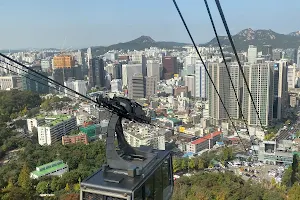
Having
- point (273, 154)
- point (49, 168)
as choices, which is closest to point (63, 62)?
point (49, 168)

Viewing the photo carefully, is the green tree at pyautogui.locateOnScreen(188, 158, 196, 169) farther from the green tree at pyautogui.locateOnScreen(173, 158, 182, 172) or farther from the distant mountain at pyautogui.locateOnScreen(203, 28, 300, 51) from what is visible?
the distant mountain at pyautogui.locateOnScreen(203, 28, 300, 51)

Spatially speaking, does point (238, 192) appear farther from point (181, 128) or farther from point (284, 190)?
point (181, 128)

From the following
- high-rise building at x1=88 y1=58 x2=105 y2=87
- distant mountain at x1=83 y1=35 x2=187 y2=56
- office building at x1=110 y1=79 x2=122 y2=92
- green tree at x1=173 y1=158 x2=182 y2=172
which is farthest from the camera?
distant mountain at x1=83 y1=35 x2=187 y2=56

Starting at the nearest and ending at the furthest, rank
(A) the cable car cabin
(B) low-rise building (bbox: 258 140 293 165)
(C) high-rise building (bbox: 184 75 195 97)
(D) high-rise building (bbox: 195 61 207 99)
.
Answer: (A) the cable car cabin < (B) low-rise building (bbox: 258 140 293 165) < (D) high-rise building (bbox: 195 61 207 99) < (C) high-rise building (bbox: 184 75 195 97)

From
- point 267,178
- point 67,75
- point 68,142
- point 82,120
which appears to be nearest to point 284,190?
point 267,178

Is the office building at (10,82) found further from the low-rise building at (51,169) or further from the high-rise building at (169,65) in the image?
the low-rise building at (51,169)

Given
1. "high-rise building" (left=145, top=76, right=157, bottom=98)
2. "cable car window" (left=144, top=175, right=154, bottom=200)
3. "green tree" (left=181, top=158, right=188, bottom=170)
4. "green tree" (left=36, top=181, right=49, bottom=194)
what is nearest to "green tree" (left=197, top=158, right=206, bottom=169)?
"green tree" (left=181, top=158, right=188, bottom=170)

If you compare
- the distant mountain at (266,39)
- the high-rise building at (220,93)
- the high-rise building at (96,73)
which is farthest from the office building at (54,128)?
the distant mountain at (266,39)
